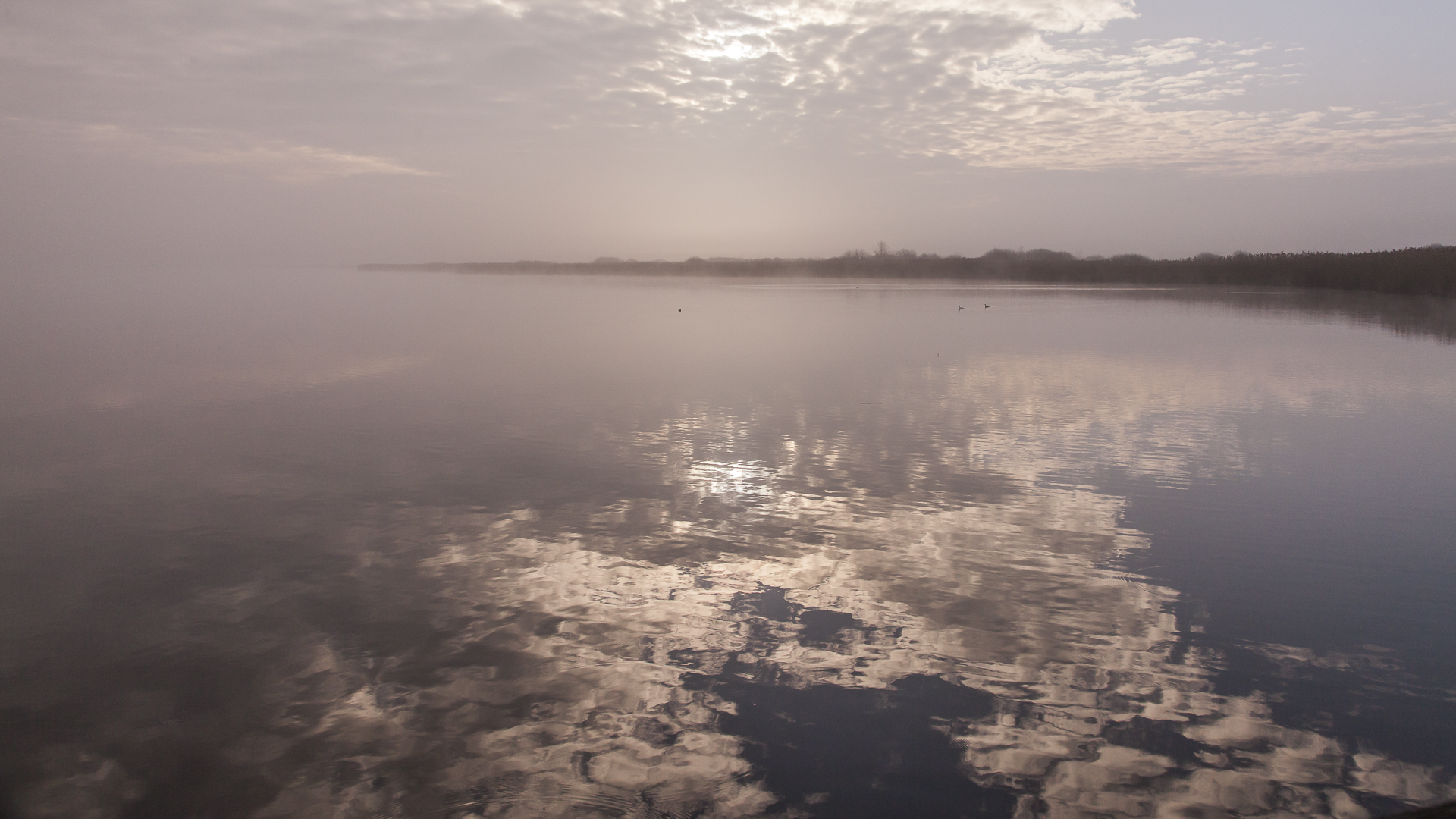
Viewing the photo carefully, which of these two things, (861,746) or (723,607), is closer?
(861,746)

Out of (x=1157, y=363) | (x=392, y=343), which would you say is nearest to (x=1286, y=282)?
(x=1157, y=363)

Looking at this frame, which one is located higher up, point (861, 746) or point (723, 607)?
point (723, 607)

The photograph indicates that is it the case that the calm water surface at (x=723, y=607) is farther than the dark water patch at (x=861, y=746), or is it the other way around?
the calm water surface at (x=723, y=607)

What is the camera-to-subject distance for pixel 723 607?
698 centimetres

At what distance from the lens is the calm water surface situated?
15.8 ft

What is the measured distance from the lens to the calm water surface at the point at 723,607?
480 cm

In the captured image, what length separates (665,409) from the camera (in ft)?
52.7

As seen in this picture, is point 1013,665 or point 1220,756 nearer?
point 1220,756

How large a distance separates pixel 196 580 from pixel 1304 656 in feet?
29.3

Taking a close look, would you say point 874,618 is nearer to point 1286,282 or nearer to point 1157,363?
point 1157,363

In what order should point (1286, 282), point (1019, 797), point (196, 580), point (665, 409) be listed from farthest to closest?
point (1286, 282), point (665, 409), point (196, 580), point (1019, 797)

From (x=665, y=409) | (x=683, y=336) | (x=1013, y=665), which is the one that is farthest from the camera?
(x=683, y=336)

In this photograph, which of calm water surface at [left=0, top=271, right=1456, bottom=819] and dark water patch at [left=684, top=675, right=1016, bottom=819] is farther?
calm water surface at [left=0, top=271, right=1456, bottom=819]

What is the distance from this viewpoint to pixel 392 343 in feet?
92.5
